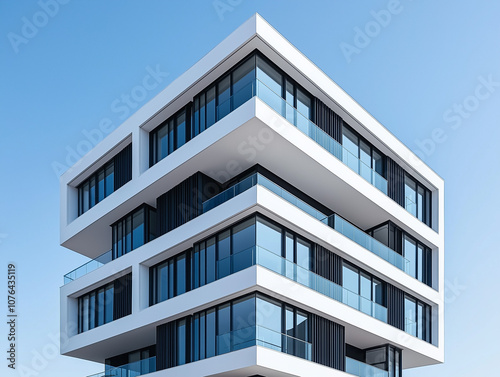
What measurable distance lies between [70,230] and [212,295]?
11517mm

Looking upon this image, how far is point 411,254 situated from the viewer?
29375mm

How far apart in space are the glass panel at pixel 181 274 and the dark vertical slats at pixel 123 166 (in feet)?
16.3

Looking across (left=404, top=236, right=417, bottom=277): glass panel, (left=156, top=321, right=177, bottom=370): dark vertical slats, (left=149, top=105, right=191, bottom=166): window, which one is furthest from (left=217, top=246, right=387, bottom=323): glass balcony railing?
(left=149, top=105, right=191, bottom=166): window

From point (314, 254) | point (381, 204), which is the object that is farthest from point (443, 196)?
point (314, 254)

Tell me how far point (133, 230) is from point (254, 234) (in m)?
7.72

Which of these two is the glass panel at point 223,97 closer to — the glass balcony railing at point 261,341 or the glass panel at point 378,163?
the glass balcony railing at point 261,341

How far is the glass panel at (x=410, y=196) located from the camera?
Result: 29.6 metres

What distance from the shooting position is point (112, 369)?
26.9 m

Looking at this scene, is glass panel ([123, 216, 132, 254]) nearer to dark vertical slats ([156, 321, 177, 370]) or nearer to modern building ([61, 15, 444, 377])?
modern building ([61, 15, 444, 377])

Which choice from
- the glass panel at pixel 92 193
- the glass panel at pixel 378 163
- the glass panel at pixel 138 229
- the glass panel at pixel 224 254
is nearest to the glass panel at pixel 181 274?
the glass panel at pixel 224 254

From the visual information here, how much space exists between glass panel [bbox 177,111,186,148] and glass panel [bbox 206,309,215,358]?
6551 mm

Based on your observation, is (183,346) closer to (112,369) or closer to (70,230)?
(112,369)

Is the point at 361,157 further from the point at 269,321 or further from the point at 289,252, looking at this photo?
the point at 269,321

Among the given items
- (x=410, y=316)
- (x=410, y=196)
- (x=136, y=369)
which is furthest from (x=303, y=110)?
(x=136, y=369)
